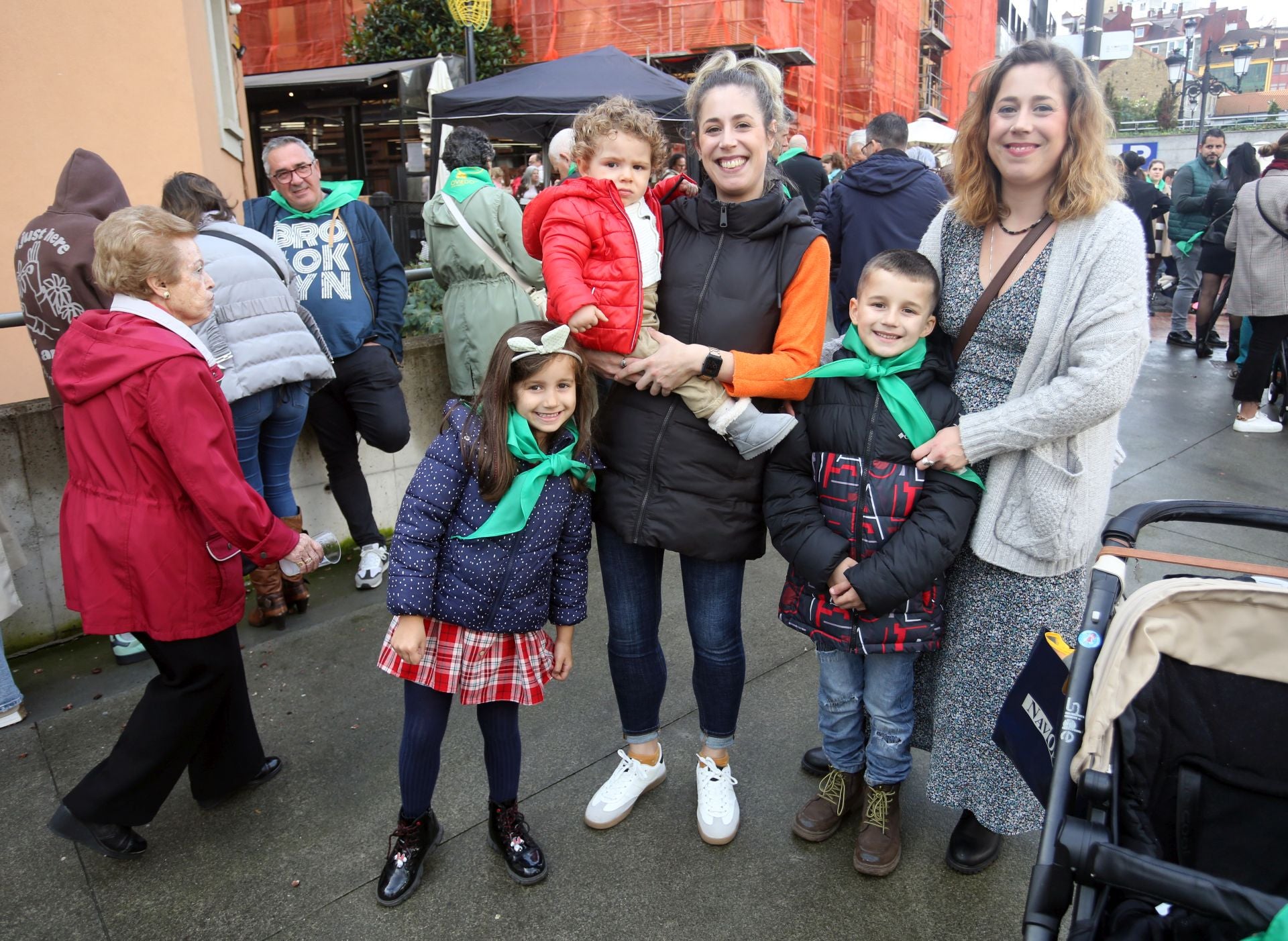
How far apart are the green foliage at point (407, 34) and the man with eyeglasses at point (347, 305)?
1115 centimetres

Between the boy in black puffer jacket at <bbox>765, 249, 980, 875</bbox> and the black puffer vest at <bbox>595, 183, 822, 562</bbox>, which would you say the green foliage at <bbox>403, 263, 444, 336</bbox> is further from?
the boy in black puffer jacket at <bbox>765, 249, 980, 875</bbox>

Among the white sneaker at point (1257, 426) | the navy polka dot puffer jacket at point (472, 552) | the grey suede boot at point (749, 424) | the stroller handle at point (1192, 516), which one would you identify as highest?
the grey suede boot at point (749, 424)

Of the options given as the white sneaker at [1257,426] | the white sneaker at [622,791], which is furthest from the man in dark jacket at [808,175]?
the white sneaker at [622,791]

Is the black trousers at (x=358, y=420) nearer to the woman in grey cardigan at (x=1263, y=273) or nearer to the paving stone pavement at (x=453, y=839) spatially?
the paving stone pavement at (x=453, y=839)

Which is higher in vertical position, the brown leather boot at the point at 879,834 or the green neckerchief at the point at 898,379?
the green neckerchief at the point at 898,379

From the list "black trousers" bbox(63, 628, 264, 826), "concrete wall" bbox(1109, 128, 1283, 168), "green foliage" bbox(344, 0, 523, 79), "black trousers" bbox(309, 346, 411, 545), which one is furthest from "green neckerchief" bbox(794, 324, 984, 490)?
"concrete wall" bbox(1109, 128, 1283, 168)

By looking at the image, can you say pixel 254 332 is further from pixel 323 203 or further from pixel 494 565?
pixel 494 565

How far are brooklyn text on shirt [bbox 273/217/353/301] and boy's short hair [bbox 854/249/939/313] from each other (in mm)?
2721

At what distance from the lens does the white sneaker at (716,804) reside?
8.87ft

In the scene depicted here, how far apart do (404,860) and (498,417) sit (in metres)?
1.24

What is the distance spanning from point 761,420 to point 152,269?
1.65 metres

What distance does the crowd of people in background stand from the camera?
228 cm

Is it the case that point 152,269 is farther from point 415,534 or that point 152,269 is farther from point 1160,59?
point 1160,59

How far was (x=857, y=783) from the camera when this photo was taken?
2.80 metres
